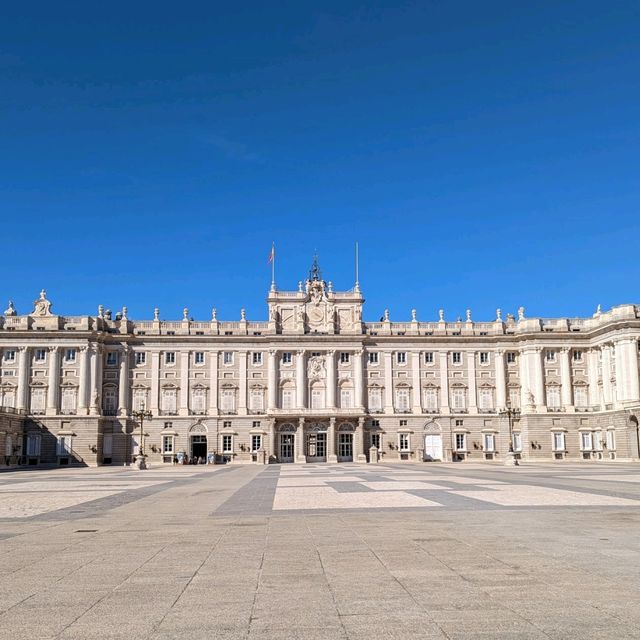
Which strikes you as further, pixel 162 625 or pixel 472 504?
pixel 472 504

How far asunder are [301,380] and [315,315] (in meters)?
8.72

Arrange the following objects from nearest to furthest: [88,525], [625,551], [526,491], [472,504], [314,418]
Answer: [625,551] → [88,525] → [472,504] → [526,491] → [314,418]

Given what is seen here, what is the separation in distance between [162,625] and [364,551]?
5907 mm

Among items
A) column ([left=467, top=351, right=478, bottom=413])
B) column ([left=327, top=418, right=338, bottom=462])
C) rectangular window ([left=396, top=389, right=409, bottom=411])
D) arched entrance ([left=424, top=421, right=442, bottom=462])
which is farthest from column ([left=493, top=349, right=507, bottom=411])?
column ([left=327, top=418, right=338, bottom=462])

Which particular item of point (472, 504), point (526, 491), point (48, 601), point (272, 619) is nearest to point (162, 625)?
point (272, 619)

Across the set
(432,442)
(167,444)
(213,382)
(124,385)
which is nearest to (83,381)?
(124,385)

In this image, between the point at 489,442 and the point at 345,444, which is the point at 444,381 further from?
the point at 345,444

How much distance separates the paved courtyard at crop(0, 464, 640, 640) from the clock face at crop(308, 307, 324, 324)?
71.9 m

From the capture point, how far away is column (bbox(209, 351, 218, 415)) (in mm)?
92500

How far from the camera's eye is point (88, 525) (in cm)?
1900

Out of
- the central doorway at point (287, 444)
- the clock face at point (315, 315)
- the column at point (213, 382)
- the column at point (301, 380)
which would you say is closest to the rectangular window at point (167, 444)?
the column at point (213, 382)

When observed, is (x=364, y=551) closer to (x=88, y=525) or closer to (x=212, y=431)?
(x=88, y=525)

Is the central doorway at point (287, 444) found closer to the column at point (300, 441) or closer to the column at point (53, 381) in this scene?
the column at point (300, 441)

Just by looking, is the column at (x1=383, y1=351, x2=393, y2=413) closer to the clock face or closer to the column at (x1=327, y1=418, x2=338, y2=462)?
the column at (x1=327, y1=418, x2=338, y2=462)
